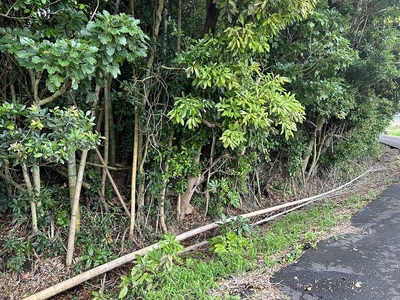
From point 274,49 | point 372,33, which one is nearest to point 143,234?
point 274,49

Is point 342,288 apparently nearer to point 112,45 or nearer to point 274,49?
point 112,45

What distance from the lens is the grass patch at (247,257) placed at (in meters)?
2.81

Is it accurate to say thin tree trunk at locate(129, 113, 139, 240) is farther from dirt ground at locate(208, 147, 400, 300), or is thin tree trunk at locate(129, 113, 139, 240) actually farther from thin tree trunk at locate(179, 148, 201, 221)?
dirt ground at locate(208, 147, 400, 300)

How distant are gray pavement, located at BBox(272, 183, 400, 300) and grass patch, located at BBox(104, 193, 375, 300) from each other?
21 cm

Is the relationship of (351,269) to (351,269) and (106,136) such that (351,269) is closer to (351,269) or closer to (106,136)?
(351,269)

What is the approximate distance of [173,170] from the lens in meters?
3.96

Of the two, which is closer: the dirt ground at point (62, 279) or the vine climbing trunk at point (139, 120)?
the dirt ground at point (62, 279)

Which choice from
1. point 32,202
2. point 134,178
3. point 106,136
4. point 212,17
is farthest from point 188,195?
point 212,17

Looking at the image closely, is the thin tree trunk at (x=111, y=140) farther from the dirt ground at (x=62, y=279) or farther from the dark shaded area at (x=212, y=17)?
the dark shaded area at (x=212, y=17)

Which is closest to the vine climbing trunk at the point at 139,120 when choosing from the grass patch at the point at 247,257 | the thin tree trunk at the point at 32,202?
the grass patch at the point at 247,257

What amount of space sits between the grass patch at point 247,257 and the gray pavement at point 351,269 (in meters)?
0.21

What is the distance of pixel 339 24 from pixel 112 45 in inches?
143

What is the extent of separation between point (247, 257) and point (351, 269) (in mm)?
1104

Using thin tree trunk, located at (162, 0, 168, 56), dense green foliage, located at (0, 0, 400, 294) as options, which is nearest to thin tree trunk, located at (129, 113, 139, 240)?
dense green foliage, located at (0, 0, 400, 294)
